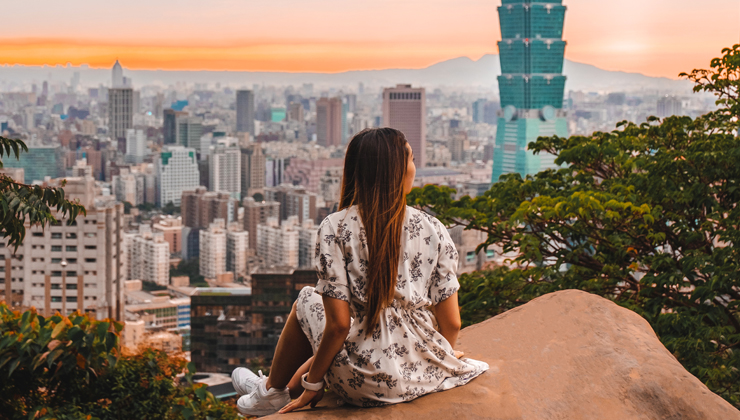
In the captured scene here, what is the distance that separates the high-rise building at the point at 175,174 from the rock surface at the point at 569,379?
22809mm

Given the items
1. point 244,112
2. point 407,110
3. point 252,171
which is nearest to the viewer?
point 252,171

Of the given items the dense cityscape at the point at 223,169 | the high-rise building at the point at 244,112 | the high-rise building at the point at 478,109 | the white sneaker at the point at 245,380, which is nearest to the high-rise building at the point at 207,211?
the dense cityscape at the point at 223,169

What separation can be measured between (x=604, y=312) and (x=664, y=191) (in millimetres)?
1192

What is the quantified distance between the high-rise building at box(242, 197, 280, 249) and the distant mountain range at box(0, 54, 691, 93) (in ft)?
25.2

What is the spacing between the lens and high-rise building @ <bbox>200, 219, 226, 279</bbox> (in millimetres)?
18297

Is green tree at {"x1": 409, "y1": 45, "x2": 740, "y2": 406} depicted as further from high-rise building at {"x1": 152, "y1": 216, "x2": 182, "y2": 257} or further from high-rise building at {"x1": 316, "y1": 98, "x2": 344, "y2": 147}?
high-rise building at {"x1": 316, "y1": 98, "x2": 344, "y2": 147}

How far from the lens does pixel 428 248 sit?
117 cm

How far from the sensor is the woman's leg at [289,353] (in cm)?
123

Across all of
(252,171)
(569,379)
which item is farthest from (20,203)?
(252,171)

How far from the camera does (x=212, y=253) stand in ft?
60.6

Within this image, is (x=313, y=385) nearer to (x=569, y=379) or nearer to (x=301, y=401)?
(x=301, y=401)

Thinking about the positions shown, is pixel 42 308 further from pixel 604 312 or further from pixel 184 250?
pixel 604 312

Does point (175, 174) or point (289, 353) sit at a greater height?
point (289, 353)

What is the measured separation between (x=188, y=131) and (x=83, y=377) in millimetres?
27948
